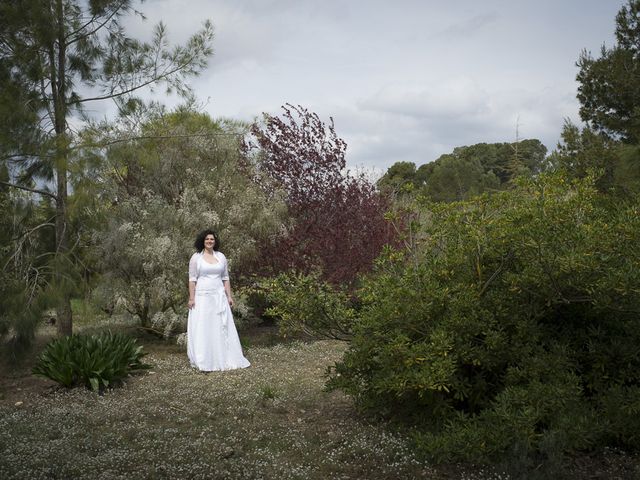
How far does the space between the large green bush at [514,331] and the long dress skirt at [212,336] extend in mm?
3833

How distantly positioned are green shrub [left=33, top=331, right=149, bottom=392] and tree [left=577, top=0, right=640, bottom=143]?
12.3 metres

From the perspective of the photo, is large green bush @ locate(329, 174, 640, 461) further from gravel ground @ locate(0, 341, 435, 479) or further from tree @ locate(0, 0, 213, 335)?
tree @ locate(0, 0, 213, 335)

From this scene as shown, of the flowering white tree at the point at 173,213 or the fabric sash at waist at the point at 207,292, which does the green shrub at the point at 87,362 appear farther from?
the flowering white tree at the point at 173,213

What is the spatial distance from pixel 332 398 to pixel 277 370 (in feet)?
6.77

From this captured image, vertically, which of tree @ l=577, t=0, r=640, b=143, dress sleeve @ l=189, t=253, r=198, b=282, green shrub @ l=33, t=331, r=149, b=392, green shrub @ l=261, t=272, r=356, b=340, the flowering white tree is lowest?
green shrub @ l=33, t=331, r=149, b=392

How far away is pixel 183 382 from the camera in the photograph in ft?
26.5

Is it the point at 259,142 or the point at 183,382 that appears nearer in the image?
the point at 183,382

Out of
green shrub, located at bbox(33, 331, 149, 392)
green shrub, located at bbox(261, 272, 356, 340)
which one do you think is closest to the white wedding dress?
green shrub, located at bbox(33, 331, 149, 392)

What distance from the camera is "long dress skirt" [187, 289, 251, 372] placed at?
908cm

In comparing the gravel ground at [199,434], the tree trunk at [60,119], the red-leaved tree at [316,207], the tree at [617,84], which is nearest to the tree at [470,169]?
the tree at [617,84]

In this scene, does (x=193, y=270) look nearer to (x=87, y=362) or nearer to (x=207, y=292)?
(x=207, y=292)

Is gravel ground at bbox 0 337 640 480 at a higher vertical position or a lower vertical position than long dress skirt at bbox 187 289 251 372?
lower

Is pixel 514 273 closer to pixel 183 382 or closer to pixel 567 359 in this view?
pixel 567 359

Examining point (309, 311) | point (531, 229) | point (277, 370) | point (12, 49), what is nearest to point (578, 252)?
point (531, 229)
